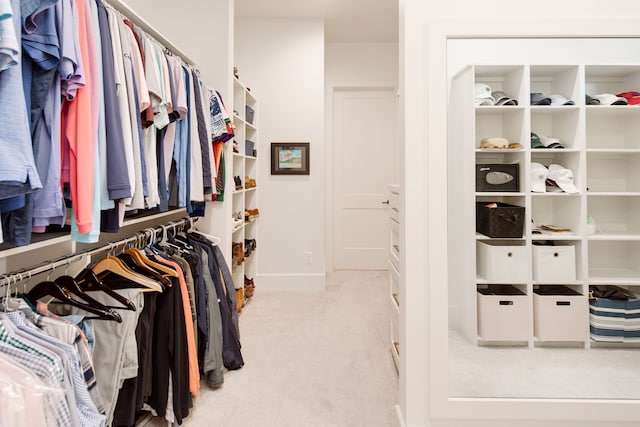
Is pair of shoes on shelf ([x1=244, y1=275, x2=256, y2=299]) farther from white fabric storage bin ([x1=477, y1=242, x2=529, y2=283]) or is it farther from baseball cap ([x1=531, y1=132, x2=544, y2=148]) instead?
baseball cap ([x1=531, y1=132, x2=544, y2=148])

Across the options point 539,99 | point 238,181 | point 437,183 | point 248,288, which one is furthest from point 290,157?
point 539,99

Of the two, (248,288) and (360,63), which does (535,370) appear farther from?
(360,63)

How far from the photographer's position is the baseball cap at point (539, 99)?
1632 millimetres

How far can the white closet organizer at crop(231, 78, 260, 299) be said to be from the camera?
345 centimetres

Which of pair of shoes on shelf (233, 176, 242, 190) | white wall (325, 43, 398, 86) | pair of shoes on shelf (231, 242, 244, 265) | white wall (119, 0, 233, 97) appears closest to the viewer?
white wall (119, 0, 233, 97)

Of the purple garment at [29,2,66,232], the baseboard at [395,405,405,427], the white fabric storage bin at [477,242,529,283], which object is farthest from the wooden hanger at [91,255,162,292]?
the white fabric storage bin at [477,242,529,283]

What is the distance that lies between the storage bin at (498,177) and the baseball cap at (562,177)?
0.14 meters

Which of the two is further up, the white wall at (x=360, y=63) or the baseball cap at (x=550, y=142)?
the white wall at (x=360, y=63)

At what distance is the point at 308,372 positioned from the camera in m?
2.33

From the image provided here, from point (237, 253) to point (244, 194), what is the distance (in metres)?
0.75

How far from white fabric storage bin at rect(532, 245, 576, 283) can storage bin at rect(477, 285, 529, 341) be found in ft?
0.39

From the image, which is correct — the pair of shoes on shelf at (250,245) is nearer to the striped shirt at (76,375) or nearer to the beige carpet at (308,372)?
the beige carpet at (308,372)

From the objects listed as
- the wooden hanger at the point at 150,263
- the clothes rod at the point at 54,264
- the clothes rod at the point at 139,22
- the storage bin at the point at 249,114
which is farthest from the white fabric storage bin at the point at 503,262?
the storage bin at the point at 249,114

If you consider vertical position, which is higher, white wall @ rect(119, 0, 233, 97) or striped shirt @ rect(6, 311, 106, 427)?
white wall @ rect(119, 0, 233, 97)
